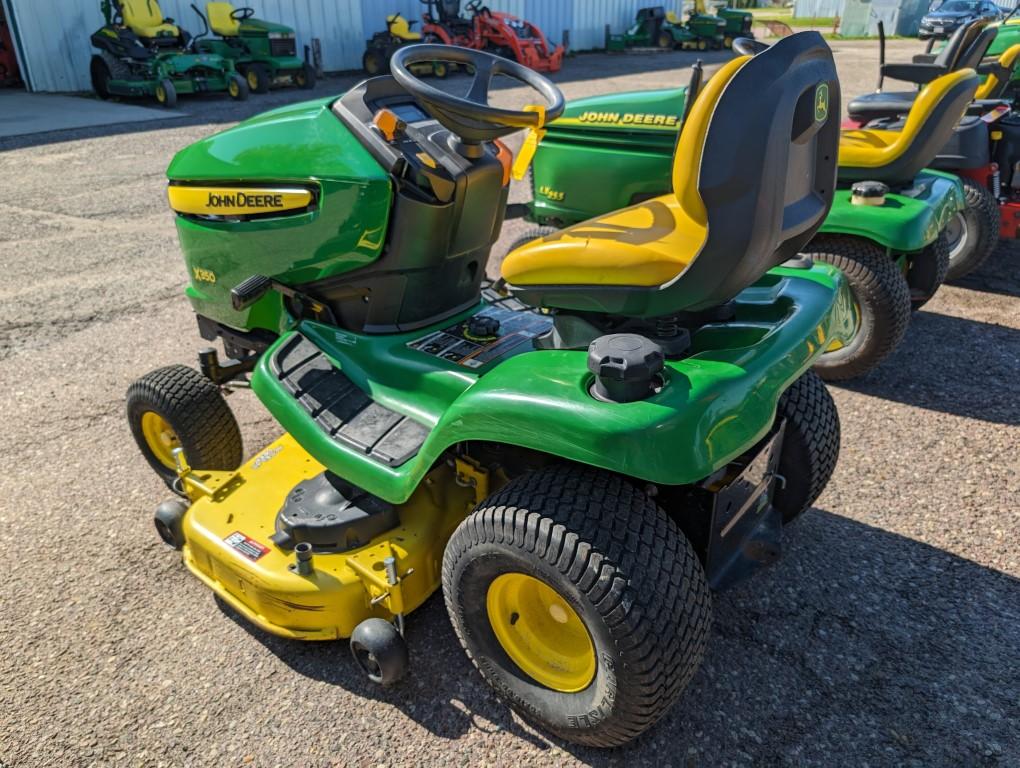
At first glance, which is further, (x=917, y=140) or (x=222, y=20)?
(x=222, y=20)

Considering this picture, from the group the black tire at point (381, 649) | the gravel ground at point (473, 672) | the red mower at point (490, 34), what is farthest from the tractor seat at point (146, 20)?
the black tire at point (381, 649)

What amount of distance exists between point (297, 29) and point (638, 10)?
10567 mm

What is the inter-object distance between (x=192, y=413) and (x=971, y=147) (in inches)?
187

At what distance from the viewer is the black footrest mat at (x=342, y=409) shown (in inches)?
85.4

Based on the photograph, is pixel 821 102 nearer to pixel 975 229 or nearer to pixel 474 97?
pixel 474 97

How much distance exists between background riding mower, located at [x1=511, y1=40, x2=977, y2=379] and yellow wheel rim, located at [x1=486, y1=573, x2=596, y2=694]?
2175mm

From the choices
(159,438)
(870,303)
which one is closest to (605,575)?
(159,438)

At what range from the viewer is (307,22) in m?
15.0

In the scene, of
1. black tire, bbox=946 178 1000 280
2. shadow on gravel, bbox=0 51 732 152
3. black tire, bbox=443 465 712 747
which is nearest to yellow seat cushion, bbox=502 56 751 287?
black tire, bbox=443 465 712 747

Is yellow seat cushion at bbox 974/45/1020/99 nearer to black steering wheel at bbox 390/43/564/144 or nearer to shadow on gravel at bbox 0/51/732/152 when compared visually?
shadow on gravel at bbox 0/51/732/152

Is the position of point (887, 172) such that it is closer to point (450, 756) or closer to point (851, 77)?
point (450, 756)

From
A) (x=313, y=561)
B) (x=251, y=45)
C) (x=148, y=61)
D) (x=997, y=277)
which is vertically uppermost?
(x=251, y=45)

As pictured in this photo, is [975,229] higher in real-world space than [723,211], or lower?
lower

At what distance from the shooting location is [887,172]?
388cm
